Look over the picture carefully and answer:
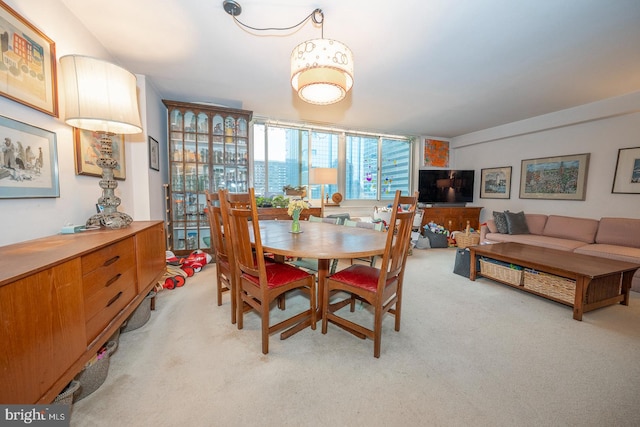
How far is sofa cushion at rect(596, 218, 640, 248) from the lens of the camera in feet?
10.6

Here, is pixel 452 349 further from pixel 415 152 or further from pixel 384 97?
pixel 415 152

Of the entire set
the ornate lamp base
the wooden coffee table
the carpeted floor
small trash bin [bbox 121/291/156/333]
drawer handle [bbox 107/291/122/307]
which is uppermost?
the ornate lamp base

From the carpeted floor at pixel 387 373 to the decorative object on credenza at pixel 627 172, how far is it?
8.30ft

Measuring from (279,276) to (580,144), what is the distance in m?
5.54

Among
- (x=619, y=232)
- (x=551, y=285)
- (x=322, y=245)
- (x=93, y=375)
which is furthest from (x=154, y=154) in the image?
(x=619, y=232)

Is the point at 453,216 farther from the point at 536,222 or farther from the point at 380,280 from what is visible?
the point at 380,280

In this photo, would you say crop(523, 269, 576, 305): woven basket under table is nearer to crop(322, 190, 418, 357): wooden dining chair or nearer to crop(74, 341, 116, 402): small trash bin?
crop(322, 190, 418, 357): wooden dining chair

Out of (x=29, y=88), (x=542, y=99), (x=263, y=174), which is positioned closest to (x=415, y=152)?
(x=542, y=99)

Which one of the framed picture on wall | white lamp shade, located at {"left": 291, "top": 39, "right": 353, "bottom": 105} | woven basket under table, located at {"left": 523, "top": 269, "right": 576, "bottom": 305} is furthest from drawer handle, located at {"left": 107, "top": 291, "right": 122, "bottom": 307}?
the framed picture on wall

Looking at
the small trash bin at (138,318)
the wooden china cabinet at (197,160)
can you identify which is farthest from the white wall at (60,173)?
the wooden china cabinet at (197,160)

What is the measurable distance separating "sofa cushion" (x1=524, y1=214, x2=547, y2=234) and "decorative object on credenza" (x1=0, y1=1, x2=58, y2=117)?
6.26m

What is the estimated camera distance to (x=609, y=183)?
3.82 meters

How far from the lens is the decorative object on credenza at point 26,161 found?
1.26 m

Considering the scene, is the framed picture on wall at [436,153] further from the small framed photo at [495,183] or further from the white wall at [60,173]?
the white wall at [60,173]
